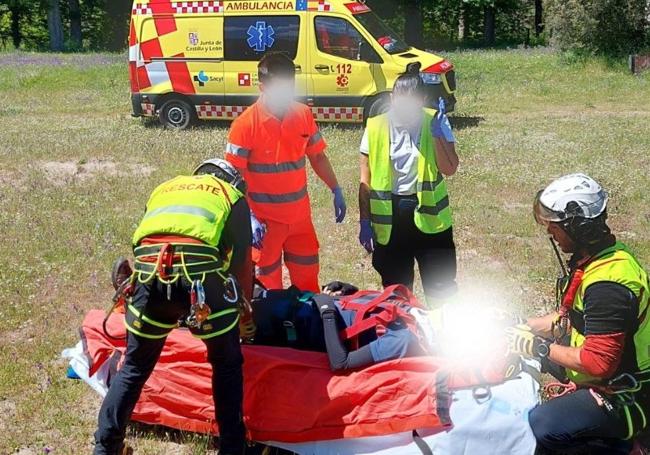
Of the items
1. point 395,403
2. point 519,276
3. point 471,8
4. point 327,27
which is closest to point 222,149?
point 327,27

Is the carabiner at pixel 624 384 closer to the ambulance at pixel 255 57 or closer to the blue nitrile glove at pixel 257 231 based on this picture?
the blue nitrile glove at pixel 257 231

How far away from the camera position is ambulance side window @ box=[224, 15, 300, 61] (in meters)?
12.6

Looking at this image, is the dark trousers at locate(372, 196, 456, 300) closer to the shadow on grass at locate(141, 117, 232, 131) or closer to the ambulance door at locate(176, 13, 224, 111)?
the ambulance door at locate(176, 13, 224, 111)

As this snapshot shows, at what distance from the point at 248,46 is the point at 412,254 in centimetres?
879

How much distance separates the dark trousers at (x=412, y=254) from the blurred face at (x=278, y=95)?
942mm

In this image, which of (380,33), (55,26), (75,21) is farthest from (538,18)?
(380,33)

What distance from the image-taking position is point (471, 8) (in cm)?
3291

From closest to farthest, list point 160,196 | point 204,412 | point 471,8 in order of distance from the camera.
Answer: point 160,196
point 204,412
point 471,8

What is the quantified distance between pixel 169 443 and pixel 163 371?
39cm

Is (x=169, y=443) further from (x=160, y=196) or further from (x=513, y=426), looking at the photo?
(x=513, y=426)

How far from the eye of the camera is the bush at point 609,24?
18.8 meters

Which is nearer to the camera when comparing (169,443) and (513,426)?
(513,426)

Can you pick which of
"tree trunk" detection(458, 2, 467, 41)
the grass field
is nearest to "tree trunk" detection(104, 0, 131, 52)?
"tree trunk" detection(458, 2, 467, 41)

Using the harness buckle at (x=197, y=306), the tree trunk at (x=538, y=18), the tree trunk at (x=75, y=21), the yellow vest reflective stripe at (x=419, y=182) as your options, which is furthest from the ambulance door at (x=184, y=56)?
the tree trunk at (x=538, y=18)
